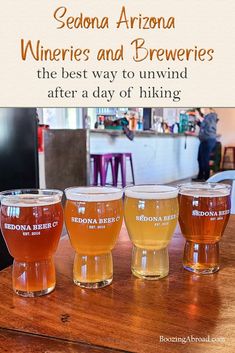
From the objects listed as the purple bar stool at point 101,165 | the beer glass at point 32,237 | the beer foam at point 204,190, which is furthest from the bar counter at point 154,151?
the beer glass at point 32,237

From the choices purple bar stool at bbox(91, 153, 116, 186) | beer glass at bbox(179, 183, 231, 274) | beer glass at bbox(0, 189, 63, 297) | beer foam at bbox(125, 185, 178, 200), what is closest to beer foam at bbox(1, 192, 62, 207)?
beer glass at bbox(0, 189, 63, 297)

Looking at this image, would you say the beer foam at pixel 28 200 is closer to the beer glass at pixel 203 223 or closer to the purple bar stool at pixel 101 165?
the beer glass at pixel 203 223

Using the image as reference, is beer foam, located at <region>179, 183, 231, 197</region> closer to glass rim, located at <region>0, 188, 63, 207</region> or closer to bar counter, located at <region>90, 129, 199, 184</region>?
glass rim, located at <region>0, 188, 63, 207</region>

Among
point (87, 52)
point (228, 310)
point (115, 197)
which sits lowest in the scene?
point (228, 310)

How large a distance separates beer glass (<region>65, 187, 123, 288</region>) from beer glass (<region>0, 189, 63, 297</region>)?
1.0 inches

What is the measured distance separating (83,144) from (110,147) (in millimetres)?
869

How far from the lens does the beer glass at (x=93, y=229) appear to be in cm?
57

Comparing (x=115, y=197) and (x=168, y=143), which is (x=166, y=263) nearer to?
(x=115, y=197)

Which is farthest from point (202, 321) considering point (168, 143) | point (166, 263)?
point (168, 143)

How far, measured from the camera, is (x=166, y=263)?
64 centimetres

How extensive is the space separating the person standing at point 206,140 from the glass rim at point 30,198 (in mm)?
6808

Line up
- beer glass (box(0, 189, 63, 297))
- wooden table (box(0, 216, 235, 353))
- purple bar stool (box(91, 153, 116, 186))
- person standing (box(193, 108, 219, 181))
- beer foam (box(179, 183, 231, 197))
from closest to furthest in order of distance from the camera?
wooden table (box(0, 216, 235, 353))
beer glass (box(0, 189, 63, 297))
beer foam (box(179, 183, 231, 197))
purple bar stool (box(91, 153, 116, 186))
person standing (box(193, 108, 219, 181))

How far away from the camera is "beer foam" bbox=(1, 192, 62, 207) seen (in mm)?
556

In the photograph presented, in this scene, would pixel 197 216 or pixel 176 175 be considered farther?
pixel 176 175
